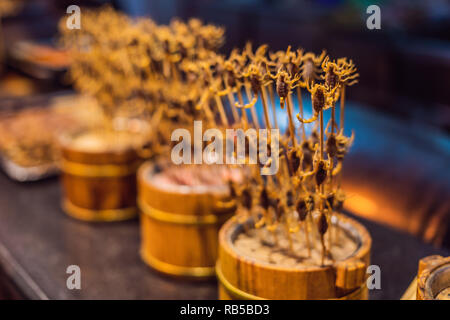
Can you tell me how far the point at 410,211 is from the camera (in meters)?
1.97

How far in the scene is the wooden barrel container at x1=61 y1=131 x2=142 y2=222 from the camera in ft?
6.46

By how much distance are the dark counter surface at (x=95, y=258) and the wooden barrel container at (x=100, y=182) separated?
2.0 inches

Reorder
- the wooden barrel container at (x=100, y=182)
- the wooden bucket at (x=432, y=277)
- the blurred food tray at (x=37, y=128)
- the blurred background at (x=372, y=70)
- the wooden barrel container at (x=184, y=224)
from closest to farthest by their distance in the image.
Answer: the wooden bucket at (x=432, y=277) < the wooden barrel container at (x=184, y=224) < the wooden barrel container at (x=100, y=182) < the blurred background at (x=372, y=70) < the blurred food tray at (x=37, y=128)

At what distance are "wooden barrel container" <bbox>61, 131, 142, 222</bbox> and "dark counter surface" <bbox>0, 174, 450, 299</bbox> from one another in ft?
0.17

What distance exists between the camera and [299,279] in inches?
46.0

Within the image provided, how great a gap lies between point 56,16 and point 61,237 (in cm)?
460

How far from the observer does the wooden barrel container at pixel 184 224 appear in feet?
5.12


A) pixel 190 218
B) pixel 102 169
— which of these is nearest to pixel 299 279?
pixel 190 218

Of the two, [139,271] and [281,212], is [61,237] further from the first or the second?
[281,212]

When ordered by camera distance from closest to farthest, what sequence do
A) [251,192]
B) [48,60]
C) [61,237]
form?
[251,192], [61,237], [48,60]

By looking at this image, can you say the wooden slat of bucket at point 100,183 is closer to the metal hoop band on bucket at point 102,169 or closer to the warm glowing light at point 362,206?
the metal hoop band on bucket at point 102,169

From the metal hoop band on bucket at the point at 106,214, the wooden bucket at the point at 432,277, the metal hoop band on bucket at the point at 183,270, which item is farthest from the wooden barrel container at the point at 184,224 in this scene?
the wooden bucket at the point at 432,277

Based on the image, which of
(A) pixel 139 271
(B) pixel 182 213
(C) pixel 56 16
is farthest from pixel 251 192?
(C) pixel 56 16

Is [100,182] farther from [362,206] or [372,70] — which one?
[372,70]
